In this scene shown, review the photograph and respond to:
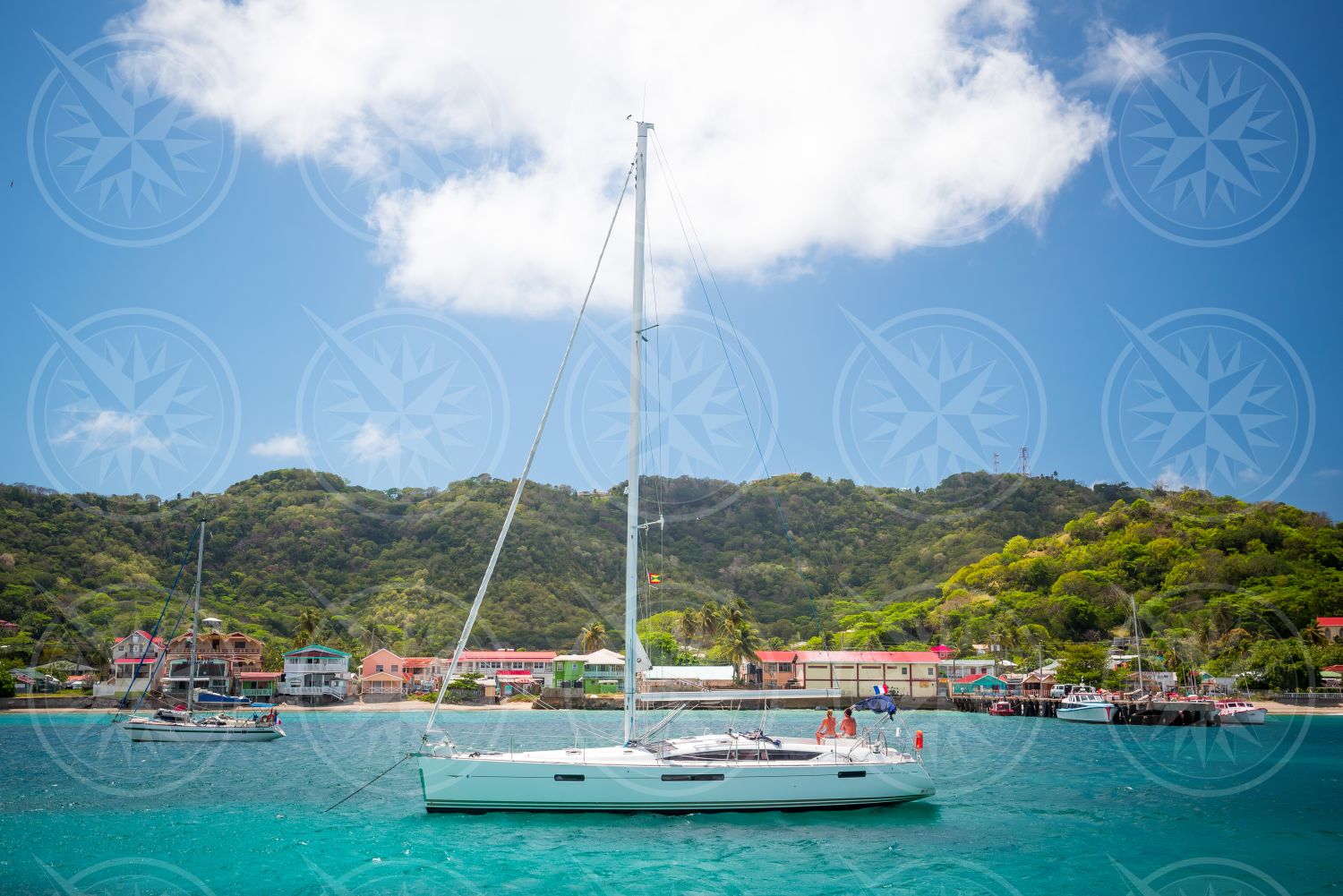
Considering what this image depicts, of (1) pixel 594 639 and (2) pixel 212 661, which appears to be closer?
(2) pixel 212 661

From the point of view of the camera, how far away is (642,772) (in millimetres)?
19125

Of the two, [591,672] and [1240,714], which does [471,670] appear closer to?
[591,672]

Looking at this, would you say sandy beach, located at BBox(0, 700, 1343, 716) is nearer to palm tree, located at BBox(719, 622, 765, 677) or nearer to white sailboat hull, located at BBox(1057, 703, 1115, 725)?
palm tree, located at BBox(719, 622, 765, 677)

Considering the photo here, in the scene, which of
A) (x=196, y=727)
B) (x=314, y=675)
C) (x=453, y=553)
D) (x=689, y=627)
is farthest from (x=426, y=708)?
(x=196, y=727)

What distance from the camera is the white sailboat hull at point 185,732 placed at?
140ft

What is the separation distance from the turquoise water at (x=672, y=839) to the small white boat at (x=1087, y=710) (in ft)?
92.1

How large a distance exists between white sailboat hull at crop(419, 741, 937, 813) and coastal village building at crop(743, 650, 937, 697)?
61604 mm

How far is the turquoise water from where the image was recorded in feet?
51.7

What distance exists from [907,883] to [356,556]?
3471 inches

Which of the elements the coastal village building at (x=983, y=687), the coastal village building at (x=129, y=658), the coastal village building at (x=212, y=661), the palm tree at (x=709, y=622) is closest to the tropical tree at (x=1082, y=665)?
the coastal village building at (x=983, y=687)

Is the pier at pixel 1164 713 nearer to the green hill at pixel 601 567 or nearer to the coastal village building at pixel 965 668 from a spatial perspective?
the green hill at pixel 601 567

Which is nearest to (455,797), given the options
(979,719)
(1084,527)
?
(979,719)

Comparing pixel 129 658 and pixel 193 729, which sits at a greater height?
pixel 129 658

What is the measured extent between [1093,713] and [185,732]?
179 ft
